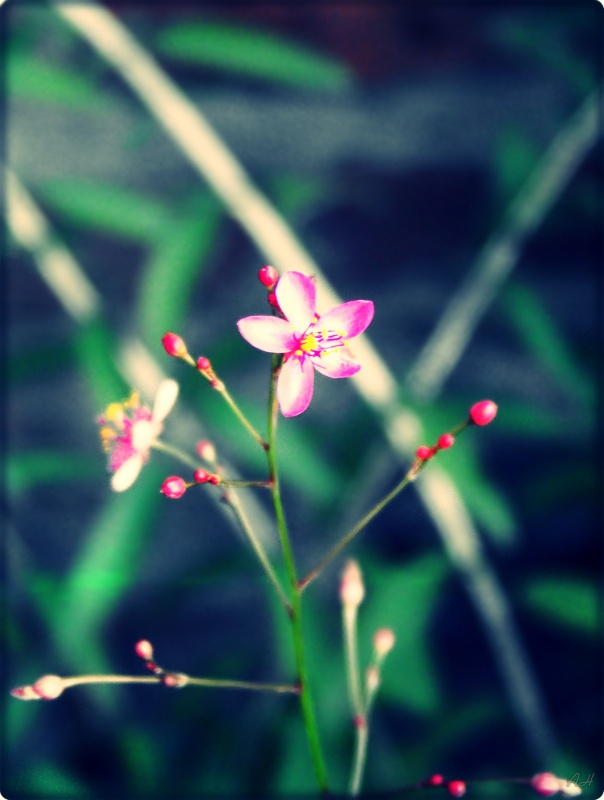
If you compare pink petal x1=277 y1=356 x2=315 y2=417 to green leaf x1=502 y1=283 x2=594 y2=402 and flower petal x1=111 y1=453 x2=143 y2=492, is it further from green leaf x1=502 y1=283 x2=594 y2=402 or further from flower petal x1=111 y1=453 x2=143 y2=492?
green leaf x1=502 y1=283 x2=594 y2=402

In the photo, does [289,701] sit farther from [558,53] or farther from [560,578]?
[558,53]

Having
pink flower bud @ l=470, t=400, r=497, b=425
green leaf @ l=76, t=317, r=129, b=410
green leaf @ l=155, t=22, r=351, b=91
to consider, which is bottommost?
pink flower bud @ l=470, t=400, r=497, b=425

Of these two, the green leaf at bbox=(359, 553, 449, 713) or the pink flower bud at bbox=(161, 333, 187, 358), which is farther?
the green leaf at bbox=(359, 553, 449, 713)

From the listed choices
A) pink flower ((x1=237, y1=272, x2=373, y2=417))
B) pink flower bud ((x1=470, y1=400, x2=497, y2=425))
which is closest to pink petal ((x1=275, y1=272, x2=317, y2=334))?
pink flower ((x1=237, y1=272, x2=373, y2=417))

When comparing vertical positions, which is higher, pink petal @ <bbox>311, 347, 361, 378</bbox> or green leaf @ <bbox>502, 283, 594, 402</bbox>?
green leaf @ <bbox>502, 283, 594, 402</bbox>

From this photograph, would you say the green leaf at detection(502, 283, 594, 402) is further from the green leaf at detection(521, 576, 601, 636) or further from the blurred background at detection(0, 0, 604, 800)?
the green leaf at detection(521, 576, 601, 636)

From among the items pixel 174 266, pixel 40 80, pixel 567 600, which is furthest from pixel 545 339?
pixel 40 80

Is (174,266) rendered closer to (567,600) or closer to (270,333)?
(270,333)
